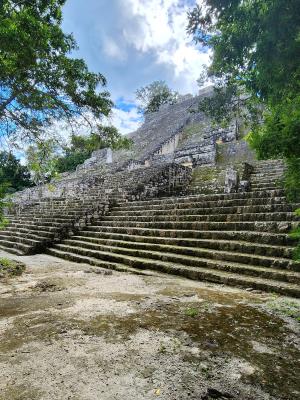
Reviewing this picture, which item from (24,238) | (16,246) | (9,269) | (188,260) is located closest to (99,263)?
(9,269)

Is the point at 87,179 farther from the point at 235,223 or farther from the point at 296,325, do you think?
the point at 296,325

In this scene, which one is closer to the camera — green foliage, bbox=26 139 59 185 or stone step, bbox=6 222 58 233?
green foliage, bbox=26 139 59 185

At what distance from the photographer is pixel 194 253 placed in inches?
215

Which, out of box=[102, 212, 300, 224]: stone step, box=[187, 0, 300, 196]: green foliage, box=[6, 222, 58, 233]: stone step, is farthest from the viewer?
box=[6, 222, 58, 233]: stone step

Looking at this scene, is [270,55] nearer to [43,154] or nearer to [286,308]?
[286,308]

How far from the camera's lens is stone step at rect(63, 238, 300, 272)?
4.25 meters

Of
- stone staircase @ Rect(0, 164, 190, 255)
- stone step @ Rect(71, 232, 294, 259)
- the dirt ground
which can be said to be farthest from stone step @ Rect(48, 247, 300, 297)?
stone staircase @ Rect(0, 164, 190, 255)

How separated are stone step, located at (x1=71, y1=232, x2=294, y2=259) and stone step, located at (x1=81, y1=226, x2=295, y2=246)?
0.50 ft

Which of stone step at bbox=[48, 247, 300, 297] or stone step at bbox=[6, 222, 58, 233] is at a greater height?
stone step at bbox=[6, 222, 58, 233]

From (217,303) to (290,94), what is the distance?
2.97 m

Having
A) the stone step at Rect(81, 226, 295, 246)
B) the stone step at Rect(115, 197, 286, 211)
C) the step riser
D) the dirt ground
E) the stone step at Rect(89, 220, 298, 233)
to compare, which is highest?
the stone step at Rect(115, 197, 286, 211)

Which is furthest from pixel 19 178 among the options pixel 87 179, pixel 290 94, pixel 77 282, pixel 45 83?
pixel 290 94

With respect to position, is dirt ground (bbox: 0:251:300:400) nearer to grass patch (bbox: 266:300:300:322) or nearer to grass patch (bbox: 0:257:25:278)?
grass patch (bbox: 266:300:300:322)

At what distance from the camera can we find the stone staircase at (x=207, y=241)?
4.30 meters
